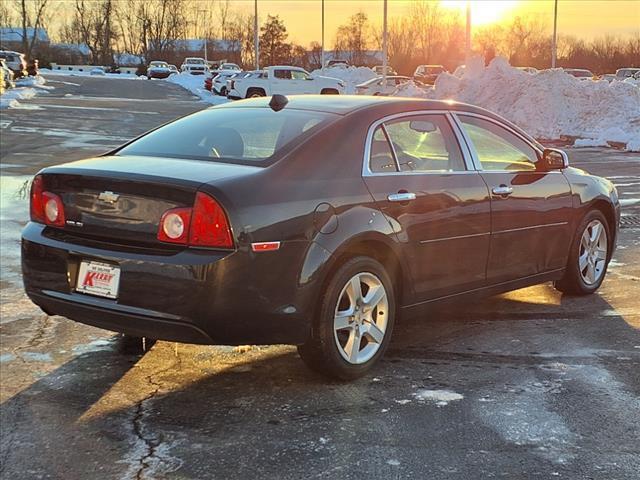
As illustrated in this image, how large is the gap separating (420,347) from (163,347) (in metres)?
1.65

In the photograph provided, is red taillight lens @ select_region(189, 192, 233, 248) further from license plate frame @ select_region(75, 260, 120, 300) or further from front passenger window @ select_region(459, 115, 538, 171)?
front passenger window @ select_region(459, 115, 538, 171)

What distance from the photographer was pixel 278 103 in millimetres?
5039

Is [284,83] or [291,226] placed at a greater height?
[284,83]

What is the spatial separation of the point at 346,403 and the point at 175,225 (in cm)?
129

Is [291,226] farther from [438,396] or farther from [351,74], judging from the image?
[351,74]

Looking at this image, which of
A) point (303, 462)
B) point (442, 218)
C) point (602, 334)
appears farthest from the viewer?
point (602, 334)

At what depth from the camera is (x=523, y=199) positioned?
5461mm

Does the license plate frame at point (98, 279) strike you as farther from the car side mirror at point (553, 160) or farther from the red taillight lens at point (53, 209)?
the car side mirror at point (553, 160)

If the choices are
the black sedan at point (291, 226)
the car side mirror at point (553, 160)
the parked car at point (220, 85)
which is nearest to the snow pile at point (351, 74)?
the parked car at point (220, 85)

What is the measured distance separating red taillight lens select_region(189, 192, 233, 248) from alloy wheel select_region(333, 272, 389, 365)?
80 centimetres

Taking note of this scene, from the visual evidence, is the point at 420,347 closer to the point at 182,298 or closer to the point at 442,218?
the point at 442,218

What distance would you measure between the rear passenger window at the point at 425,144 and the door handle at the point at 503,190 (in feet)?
0.99

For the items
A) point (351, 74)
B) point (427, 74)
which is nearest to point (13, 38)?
point (351, 74)

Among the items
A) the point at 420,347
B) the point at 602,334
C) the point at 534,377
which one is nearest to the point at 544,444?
the point at 534,377
